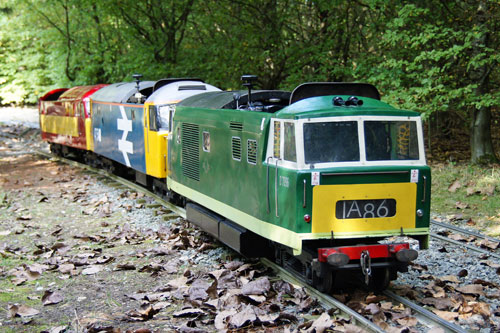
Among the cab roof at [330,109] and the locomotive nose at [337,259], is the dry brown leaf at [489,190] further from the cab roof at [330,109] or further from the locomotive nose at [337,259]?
the locomotive nose at [337,259]

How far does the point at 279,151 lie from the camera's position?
7102 mm

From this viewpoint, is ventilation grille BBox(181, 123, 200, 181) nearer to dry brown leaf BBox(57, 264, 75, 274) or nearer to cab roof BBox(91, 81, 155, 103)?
dry brown leaf BBox(57, 264, 75, 274)

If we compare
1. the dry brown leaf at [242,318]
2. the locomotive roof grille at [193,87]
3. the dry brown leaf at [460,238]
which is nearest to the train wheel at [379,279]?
the dry brown leaf at [242,318]

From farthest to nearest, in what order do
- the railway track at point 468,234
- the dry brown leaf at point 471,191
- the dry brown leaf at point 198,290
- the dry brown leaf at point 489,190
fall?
1. the dry brown leaf at point 471,191
2. the dry brown leaf at point 489,190
3. the railway track at point 468,234
4. the dry brown leaf at point 198,290

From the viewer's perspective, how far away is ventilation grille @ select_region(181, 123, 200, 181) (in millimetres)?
9914

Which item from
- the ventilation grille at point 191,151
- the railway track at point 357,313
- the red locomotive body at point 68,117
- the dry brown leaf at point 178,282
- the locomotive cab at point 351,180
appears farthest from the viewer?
the red locomotive body at point 68,117

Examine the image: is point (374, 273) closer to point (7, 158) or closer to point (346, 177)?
point (346, 177)

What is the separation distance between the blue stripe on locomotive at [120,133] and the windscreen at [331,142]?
7.68m

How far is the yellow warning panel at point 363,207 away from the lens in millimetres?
6688

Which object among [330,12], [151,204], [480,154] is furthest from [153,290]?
[330,12]

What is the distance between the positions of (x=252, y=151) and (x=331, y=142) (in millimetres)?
1363

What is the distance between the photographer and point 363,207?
6836mm

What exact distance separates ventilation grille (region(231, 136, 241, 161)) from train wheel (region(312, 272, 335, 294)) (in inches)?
83.7

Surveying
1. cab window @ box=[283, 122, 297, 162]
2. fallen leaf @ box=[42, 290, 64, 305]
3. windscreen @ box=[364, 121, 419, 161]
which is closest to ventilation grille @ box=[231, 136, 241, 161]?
cab window @ box=[283, 122, 297, 162]
